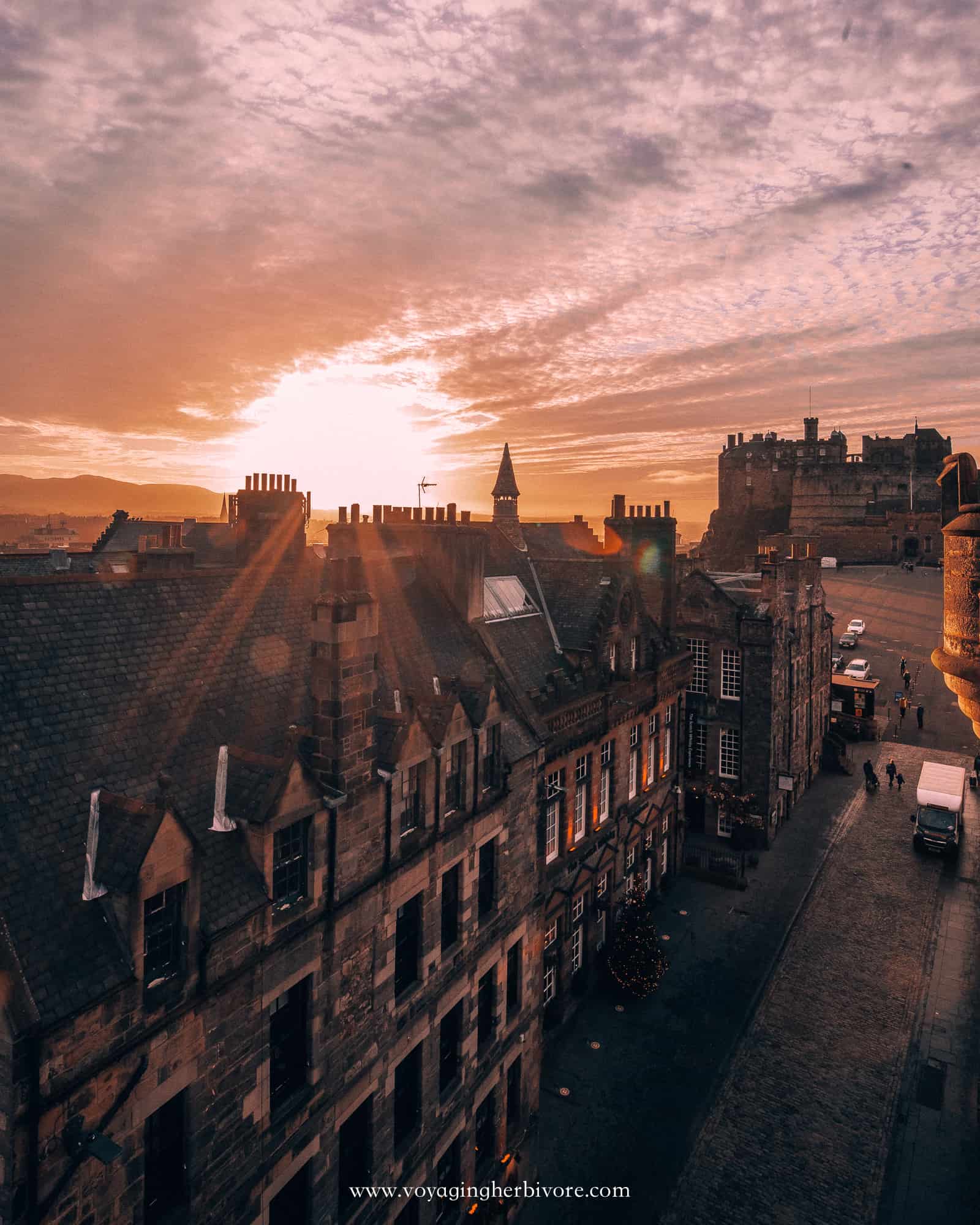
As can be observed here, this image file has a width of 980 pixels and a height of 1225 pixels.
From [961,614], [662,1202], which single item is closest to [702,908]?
[662,1202]

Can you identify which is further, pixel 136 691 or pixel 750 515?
pixel 750 515

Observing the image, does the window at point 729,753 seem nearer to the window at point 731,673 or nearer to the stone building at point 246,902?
the window at point 731,673

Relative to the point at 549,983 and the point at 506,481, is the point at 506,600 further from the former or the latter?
the point at 506,481

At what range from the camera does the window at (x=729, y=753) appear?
35844mm

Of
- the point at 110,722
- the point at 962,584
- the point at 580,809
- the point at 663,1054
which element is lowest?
the point at 663,1054

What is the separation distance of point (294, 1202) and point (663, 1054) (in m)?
14.3

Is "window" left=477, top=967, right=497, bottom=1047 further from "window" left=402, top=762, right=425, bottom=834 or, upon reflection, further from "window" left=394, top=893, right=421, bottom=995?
"window" left=402, top=762, right=425, bottom=834

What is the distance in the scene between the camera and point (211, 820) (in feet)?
34.9

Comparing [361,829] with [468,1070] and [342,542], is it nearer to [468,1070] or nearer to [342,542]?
[468,1070]

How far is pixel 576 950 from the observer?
973 inches

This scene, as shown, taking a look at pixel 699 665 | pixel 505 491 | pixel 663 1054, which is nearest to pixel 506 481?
pixel 505 491

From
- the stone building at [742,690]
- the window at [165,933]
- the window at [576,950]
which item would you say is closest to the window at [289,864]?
the window at [165,933]

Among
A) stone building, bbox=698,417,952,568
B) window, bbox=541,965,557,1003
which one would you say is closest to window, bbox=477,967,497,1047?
window, bbox=541,965,557,1003

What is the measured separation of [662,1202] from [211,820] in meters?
15.7
